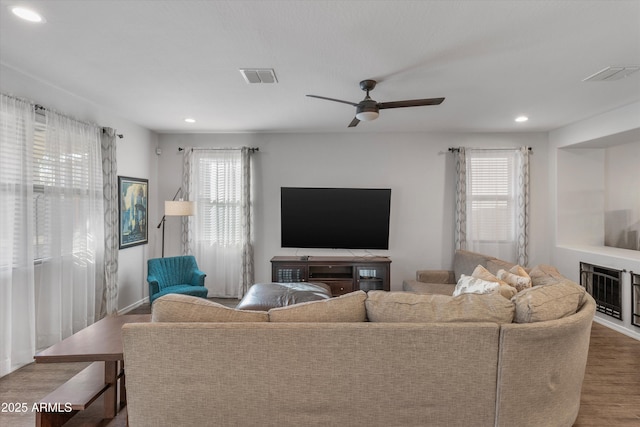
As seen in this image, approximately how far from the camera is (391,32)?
7.54ft

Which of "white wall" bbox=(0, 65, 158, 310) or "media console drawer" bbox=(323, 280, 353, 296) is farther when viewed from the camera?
"media console drawer" bbox=(323, 280, 353, 296)

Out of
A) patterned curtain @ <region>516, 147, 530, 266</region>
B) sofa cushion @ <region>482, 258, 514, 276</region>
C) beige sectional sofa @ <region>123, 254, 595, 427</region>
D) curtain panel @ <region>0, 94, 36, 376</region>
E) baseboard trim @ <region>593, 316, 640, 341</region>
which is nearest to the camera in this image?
beige sectional sofa @ <region>123, 254, 595, 427</region>

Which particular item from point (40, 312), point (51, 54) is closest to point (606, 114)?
point (51, 54)

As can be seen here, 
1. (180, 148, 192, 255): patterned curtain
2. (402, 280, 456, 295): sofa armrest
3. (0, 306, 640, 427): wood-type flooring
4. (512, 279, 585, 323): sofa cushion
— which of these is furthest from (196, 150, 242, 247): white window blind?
(512, 279, 585, 323): sofa cushion

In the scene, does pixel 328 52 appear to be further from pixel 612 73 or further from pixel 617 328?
pixel 617 328

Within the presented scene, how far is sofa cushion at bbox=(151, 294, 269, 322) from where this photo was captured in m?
1.91

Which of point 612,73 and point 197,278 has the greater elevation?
point 612,73

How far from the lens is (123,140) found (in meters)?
4.61

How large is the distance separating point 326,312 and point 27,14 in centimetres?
271

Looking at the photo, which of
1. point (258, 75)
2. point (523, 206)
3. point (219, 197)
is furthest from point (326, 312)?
point (523, 206)

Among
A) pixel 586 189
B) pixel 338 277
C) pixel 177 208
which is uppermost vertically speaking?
pixel 586 189

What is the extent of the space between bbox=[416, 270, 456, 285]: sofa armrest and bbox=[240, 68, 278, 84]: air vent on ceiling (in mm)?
3235

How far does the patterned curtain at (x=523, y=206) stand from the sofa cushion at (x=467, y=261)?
1.08 m

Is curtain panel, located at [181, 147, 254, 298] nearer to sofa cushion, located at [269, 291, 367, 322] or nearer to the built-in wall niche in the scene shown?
sofa cushion, located at [269, 291, 367, 322]
